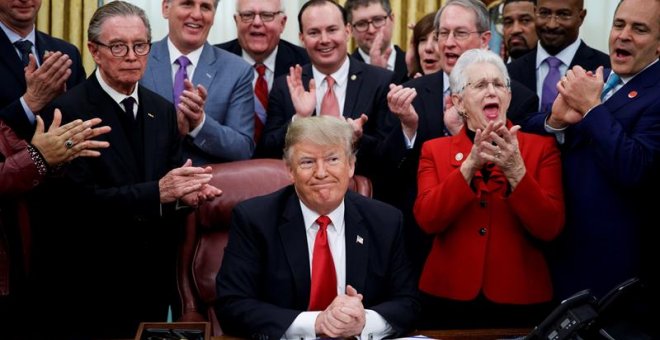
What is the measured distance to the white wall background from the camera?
666cm

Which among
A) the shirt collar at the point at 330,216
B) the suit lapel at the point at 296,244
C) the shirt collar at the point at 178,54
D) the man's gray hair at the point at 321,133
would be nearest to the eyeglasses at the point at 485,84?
the man's gray hair at the point at 321,133

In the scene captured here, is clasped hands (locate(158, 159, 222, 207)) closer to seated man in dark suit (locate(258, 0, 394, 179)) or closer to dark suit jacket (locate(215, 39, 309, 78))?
seated man in dark suit (locate(258, 0, 394, 179))

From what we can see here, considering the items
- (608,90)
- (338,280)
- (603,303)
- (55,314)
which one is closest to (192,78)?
(55,314)

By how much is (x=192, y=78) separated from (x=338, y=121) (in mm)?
1303

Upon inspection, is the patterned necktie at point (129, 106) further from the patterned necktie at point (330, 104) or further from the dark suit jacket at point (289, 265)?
the patterned necktie at point (330, 104)

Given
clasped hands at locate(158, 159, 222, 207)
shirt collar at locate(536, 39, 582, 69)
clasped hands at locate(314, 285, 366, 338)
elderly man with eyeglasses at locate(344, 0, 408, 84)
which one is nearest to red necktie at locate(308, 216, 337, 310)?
clasped hands at locate(314, 285, 366, 338)

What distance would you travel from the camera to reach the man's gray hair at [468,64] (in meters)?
3.42

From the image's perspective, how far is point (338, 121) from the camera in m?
3.10

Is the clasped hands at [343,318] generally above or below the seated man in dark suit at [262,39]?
below

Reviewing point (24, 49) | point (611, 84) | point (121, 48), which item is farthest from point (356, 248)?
point (24, 49)

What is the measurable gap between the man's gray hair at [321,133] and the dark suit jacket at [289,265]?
0.19 meters

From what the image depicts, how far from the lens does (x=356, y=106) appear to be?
13.9ft

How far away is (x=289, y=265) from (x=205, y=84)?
4.68 feet

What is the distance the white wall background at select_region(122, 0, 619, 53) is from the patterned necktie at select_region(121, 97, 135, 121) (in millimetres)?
3053
